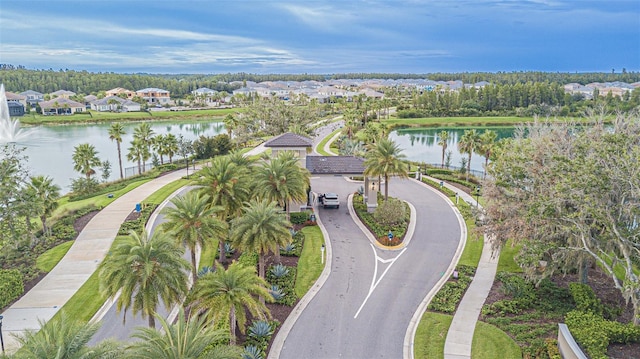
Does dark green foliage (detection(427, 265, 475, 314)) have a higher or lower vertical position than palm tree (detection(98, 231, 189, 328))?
lower

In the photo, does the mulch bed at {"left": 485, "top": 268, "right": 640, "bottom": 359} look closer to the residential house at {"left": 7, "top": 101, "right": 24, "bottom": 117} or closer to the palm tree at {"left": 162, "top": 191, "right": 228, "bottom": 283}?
the palm tree at {"left": 162, "top": 191, "right": 228, "bottom": 283}

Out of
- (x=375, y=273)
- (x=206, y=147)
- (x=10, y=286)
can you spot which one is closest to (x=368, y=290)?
(x=375, y=273)

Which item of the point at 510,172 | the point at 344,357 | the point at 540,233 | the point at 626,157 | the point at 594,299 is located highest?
the point at 626,157

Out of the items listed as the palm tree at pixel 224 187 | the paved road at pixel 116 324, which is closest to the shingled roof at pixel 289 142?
the palm tree at pixel 224 187

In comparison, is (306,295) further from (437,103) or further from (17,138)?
(437,103)

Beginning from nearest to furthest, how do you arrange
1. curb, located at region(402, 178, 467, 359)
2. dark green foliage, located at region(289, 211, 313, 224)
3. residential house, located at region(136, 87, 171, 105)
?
curb, located at region(402, 178, 467, 359) < dark green foliage, located at region(289, 211, 313, 224) < residential house, located at region(136, 87, 171, 105)

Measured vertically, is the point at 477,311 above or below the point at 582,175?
below

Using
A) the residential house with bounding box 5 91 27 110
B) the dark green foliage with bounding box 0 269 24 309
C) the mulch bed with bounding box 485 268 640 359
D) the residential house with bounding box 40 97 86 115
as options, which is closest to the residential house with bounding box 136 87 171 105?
the residential house with bounding box 40 97 86 115

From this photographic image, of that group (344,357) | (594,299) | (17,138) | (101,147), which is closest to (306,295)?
(344,357)
